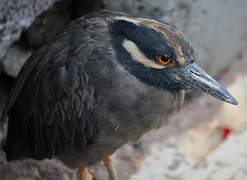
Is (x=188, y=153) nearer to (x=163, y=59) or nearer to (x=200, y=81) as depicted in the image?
(x=200, y=81)

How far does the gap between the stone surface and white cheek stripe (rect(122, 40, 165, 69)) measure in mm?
934

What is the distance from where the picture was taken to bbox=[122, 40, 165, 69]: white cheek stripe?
2732 mm

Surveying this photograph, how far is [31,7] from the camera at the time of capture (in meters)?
3.17

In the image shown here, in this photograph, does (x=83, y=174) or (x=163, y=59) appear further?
(x=83, y=174)

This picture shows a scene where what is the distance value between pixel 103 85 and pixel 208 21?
61.2 inches

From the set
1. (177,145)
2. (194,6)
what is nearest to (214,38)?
(194,6)

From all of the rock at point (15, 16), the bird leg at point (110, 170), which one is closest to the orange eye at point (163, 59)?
the rock at point (15, 16)

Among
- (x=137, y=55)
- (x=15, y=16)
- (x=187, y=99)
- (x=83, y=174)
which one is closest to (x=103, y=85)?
(x=137, y=55)

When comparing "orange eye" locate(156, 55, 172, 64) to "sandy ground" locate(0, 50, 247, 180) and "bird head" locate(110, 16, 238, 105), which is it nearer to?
"bird head" locate(110, 16, 238, 105)

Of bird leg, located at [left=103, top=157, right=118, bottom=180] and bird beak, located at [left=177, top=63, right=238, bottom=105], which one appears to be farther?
bird leg, located at [left=103, top=157, right=118, bottom=180]

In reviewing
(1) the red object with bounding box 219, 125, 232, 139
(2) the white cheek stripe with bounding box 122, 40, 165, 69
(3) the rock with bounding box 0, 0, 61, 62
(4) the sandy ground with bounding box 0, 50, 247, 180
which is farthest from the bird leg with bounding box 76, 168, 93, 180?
(1) the red object with bounding box 219, 125, 232, 139

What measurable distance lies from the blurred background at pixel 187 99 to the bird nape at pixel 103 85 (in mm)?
348

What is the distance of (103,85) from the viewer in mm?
2834

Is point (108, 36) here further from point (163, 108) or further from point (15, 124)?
point (15, 124)
